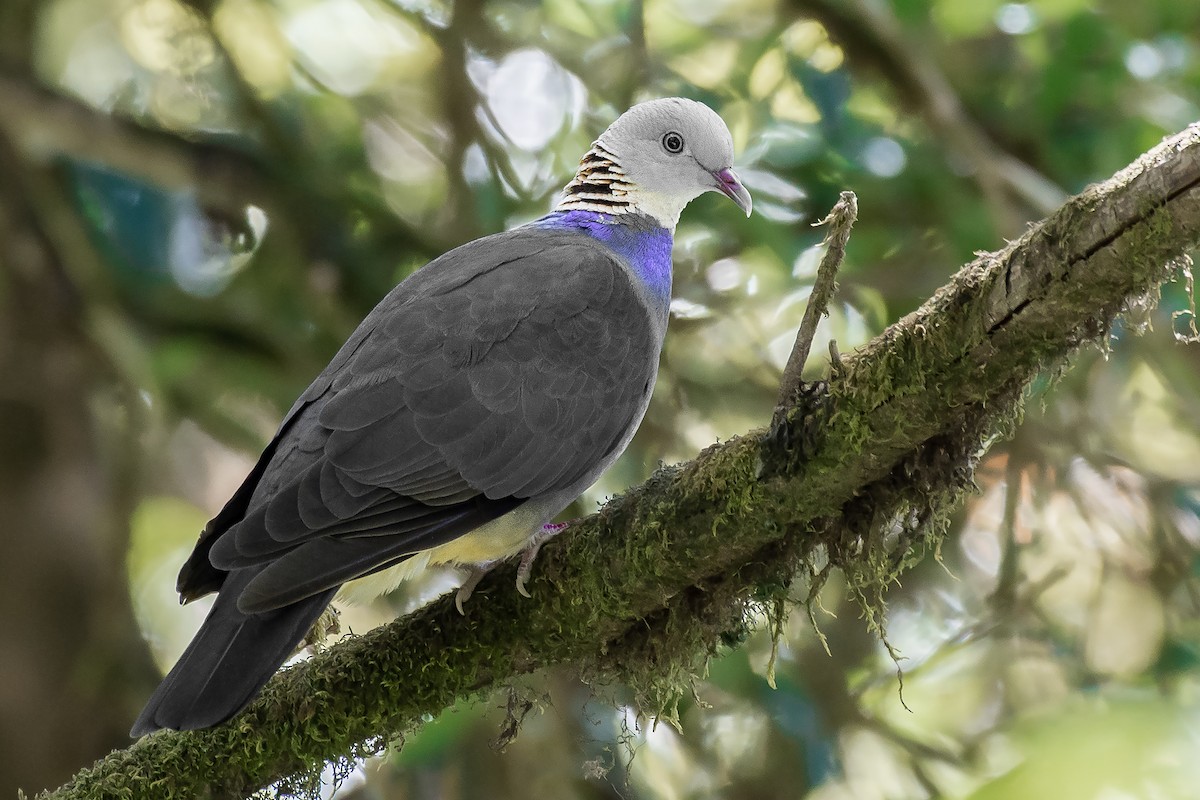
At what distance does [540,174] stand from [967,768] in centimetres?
276

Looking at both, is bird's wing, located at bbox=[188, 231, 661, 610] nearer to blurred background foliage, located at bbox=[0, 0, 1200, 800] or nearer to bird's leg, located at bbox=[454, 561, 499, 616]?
bird's leg, located at bbox=[454, 561, 499, 616]

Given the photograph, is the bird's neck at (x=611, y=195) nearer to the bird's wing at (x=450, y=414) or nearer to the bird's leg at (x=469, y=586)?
the bird's wing at (x=450, y=414)

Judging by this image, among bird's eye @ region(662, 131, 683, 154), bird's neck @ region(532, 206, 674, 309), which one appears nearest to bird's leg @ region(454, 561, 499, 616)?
bird's neck @ region(532, 206, 674, 309)

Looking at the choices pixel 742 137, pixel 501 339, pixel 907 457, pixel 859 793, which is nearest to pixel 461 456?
pixel 501 339

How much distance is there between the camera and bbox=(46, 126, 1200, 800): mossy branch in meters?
1.89

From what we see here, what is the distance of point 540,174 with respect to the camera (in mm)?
4996

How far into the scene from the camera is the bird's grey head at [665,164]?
400cm

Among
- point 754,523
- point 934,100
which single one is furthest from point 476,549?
point 934,100

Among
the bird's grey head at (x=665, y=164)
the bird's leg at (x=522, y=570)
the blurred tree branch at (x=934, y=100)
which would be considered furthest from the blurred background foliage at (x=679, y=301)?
the bird's leg at (x=522, y=570)

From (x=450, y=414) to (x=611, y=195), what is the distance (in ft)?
4.08

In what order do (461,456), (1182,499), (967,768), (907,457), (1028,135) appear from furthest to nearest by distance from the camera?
(1028,135), (1182,499), (967,768), (461,456), (907,457)

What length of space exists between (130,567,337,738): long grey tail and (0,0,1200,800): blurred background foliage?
1.26 metres

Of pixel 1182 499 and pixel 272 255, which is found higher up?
pixel 1182 499

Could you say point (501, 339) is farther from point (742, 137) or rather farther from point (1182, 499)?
point (1182, 499)
